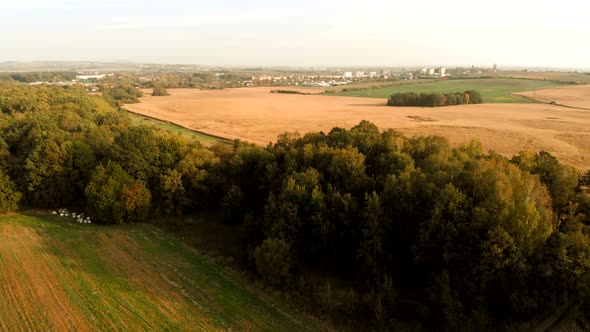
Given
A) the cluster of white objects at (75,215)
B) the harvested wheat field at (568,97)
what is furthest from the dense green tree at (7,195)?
the harvested wheat field at (568,97)

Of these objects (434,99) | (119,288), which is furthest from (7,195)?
(434,99)

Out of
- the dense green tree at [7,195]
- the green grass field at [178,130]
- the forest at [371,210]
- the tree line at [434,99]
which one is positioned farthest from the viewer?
the tree line at [434,99]

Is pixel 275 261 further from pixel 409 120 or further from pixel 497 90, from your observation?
pixel 497 90

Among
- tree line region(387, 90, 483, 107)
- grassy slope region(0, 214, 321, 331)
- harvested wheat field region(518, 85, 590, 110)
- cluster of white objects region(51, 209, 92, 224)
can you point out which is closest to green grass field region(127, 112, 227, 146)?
cluster of white objects region(51, 209, 92, 224)

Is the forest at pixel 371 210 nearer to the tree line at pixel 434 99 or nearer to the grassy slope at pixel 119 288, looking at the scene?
the grassy slope at pixel 119 288

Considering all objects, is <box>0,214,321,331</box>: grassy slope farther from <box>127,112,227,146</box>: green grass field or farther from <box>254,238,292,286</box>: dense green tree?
<box>127,112,227,146</box>: green grass field

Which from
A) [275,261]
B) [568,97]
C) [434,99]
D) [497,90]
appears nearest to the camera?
[275,261]

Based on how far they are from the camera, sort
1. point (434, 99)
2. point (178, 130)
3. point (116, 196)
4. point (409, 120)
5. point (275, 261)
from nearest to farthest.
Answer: point (275, 261) < point (116, 196) < point (178, 130) < point (409, 120) < point (434, 99)
